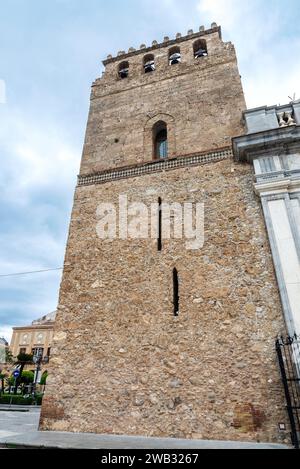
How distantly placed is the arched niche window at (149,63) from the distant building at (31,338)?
43579 millimetres

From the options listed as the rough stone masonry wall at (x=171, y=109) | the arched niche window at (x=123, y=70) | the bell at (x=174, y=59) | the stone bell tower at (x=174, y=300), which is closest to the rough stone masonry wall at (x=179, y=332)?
the stone bell tower at (x=174, y=300)

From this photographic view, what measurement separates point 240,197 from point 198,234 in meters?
1.36

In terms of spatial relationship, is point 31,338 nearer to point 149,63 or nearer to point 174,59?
Result: point 149,63

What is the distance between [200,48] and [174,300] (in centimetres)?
975

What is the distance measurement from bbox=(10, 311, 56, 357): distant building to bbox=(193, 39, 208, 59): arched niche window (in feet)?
147

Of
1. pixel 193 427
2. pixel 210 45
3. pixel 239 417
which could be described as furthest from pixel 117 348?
pixel 210 45

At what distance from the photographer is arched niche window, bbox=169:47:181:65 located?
11.3 metres

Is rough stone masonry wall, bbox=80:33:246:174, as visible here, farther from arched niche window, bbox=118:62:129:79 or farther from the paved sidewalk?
the paved sidewalk

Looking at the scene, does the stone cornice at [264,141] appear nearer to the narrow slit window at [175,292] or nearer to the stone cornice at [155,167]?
the stone cornice at [155,167]

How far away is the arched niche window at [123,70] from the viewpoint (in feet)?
38.6

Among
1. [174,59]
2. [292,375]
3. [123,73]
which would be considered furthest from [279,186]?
[123,73]

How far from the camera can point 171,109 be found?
31.1 ft

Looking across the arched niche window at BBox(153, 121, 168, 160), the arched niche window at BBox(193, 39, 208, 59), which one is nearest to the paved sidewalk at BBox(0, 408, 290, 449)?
the arched niche window at BBox(153, 121, 168, 160)

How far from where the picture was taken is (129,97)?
34.2 feet
